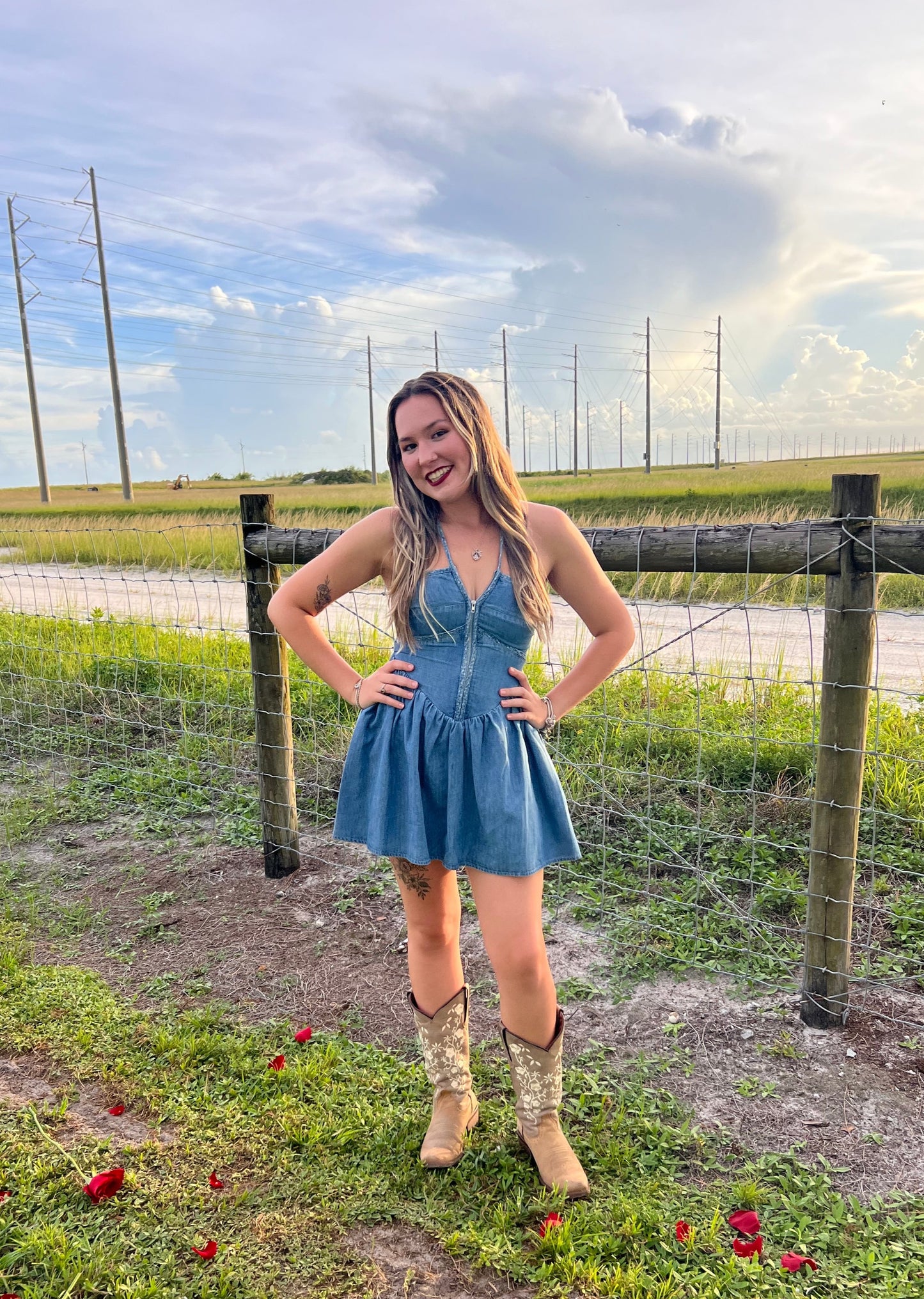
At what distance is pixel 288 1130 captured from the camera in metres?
2.42

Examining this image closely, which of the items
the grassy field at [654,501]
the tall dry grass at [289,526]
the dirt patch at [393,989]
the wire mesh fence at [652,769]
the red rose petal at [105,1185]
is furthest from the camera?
the grassy field at [654,501]

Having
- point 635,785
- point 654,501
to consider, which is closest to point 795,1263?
point 635,785

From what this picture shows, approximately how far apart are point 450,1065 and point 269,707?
1.98 meters

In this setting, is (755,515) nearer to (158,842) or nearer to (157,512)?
(158,842)

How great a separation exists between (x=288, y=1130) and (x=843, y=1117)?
1.52 meters

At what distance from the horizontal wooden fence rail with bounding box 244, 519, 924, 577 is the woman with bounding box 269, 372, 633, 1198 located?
2.66 ft

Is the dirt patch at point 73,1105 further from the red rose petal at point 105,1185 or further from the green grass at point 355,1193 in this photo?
the red rose petal at point 105,1185

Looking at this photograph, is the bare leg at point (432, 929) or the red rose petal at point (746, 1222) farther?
the bare leg at point (432, 929)

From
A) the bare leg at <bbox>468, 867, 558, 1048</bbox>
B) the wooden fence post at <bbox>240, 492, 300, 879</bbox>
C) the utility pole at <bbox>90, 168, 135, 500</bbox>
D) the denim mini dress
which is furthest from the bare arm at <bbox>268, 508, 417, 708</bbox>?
the utility pole at <bbox>90, 168, 135, 500</bbox>

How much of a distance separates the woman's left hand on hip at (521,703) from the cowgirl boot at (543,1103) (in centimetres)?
75

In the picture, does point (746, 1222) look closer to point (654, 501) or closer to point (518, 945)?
point (518, 945)

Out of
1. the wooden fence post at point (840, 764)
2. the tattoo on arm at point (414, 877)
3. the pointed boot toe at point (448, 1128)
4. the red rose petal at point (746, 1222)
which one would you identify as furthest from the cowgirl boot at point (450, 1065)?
the wooden fence post at point (840, 764)

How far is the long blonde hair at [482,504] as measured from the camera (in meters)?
2.11

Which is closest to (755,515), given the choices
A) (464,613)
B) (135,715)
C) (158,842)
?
(135,715)
